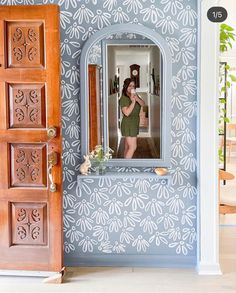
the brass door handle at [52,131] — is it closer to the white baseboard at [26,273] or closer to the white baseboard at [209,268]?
the white baseboard at [26,273]

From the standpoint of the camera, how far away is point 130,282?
3.39 m

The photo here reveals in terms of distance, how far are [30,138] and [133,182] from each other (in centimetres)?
90

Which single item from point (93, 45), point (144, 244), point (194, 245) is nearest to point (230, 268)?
point (194, 245)

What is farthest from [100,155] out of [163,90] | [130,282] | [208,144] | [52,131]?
[130,282]

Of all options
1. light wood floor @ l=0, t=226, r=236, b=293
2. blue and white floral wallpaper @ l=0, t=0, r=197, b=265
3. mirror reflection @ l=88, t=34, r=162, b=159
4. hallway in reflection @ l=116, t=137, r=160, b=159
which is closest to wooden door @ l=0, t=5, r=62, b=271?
light wood floor @ l=0, t=226, r=236, b=293

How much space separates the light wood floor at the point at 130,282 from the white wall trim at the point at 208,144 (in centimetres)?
16

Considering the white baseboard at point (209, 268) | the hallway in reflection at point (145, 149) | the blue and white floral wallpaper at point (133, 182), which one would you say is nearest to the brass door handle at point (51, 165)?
the blue and white floral wallpaper at point (133, 182)

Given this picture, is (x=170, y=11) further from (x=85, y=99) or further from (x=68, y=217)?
(x=68, y=217)

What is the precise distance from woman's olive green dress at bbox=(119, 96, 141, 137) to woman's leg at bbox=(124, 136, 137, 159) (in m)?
0.03

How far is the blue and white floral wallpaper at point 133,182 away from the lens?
3.53 m

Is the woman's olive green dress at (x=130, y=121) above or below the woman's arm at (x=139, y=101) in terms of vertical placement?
below

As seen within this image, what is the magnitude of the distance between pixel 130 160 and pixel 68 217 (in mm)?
699

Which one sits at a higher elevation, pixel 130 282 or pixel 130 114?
pixel 130 114

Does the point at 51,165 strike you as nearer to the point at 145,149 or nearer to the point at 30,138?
the point at 30,138
